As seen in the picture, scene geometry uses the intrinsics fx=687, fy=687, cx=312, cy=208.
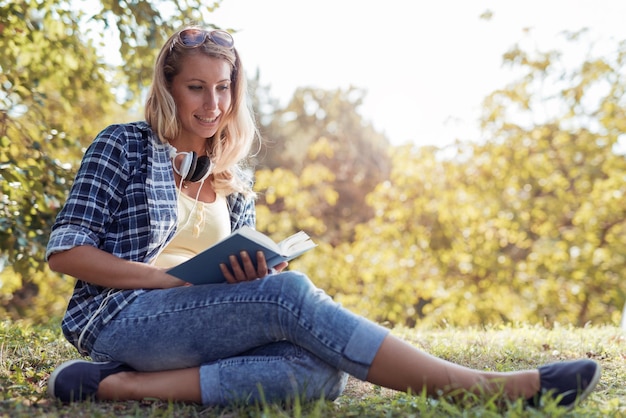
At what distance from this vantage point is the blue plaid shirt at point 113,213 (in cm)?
230

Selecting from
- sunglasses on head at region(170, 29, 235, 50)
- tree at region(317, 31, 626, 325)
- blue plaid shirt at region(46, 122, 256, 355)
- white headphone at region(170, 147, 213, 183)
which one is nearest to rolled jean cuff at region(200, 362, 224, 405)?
blue plaid shirt at region(46, 122, 256, 355)

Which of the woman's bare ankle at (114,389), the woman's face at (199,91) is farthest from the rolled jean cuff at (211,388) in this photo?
the woman's face at (199,91)

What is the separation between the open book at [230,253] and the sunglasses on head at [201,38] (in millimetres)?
924

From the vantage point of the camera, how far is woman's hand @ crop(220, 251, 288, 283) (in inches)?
84.6

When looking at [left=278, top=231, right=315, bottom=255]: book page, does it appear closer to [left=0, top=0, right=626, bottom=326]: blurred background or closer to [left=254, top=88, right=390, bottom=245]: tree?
[left=0, top=0, right=626, bottom=326]: blurred background

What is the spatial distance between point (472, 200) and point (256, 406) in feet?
25.2

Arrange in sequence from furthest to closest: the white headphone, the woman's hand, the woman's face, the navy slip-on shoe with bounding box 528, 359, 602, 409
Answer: the woman's face
the white headphone
the woman's hand
the navy slip-on shoe with bounding box 528, 359, 602, 409

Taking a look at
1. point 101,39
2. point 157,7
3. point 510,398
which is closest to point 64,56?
point 101,39

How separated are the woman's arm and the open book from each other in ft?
0.42

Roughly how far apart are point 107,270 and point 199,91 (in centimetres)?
84

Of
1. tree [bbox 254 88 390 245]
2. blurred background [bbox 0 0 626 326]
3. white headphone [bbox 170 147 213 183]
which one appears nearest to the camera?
white headphone [bbox 170 147 213 183]

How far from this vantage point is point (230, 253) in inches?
83.7

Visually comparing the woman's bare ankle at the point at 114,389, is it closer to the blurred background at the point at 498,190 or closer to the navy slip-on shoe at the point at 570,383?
the navy slip-on shoe at the point at 570,383

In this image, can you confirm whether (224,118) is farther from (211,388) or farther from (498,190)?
(498,190)
